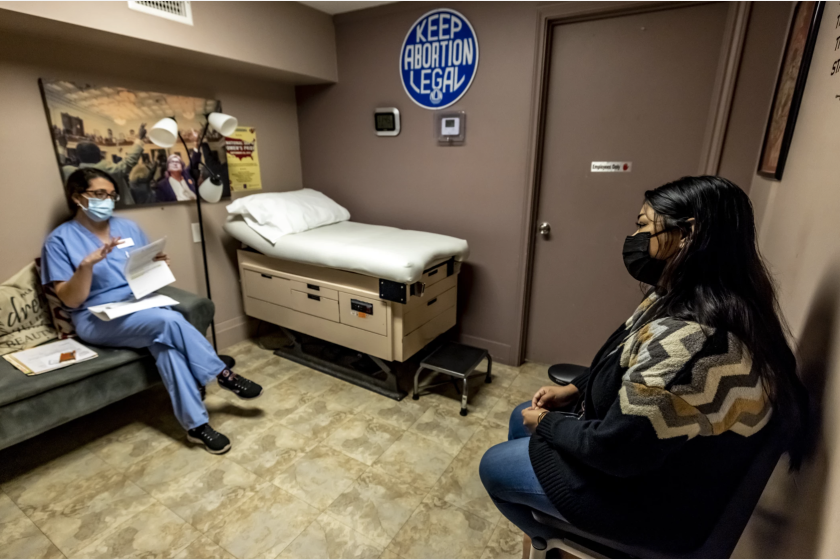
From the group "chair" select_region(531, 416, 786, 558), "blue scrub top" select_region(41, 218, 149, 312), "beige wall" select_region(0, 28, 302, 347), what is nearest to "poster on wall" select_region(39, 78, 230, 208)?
"beige wall" select_region(0, 28, 302, 347)

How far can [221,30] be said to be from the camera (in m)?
2.15

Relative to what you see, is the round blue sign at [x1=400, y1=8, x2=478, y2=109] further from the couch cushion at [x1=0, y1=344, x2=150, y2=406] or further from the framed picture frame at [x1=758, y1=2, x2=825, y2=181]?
the couch cushion at [x1=0, y1=344, x2=150, y2=406]

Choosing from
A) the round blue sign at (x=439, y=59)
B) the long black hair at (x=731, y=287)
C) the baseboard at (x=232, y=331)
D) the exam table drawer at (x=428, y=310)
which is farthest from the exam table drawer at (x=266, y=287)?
the long black hair at (x=731, y=287)

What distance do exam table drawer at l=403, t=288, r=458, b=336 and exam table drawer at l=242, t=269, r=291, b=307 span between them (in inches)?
32.4

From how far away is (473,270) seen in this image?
2693 millimetres

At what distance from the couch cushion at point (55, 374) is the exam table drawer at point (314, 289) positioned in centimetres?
82

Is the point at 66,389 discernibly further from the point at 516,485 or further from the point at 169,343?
the point at 516,485

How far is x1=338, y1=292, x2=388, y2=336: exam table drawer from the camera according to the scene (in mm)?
2189

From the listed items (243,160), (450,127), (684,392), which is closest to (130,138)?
(243,160)

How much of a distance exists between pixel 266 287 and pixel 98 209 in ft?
3.13

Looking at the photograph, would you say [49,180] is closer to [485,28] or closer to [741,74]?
[485,28]

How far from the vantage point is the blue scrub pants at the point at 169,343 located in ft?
6.23

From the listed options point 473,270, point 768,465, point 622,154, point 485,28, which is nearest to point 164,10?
point 485,28

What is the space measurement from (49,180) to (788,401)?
2877 mm
